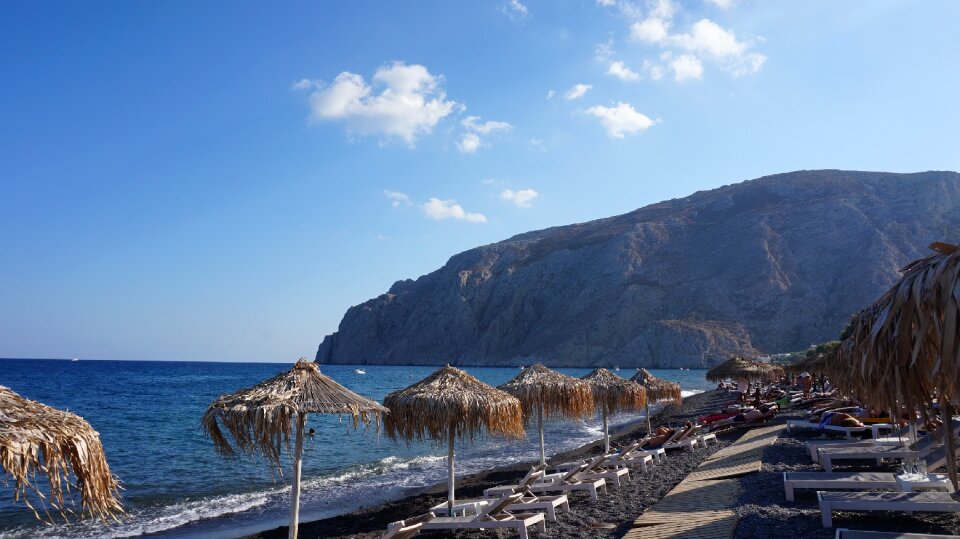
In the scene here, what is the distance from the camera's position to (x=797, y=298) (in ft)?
240

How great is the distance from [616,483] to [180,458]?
15.0 meters

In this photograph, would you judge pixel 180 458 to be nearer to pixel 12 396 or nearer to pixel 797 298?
pixel 12 396

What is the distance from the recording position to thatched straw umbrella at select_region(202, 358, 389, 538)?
710 cm

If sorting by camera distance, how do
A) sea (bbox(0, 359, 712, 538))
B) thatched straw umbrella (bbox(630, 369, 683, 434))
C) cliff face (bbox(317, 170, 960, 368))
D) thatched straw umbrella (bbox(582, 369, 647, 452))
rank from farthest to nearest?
cliff face (bbox(317, 170, 960, 368)) < thatched straw umbrella (bbox(630, 369, 683, 434)) < thatched straw umbrella (bbox(582, 369, 647, 452)) < sea (bbox(0, 359, 712, 538))

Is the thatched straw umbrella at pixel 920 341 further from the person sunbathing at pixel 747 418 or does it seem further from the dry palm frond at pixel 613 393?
the person sunbathing at pixel 747 418

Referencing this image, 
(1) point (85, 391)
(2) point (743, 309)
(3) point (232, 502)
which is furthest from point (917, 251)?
(1) point (85, 391)

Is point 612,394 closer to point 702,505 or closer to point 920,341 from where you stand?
point 702,505

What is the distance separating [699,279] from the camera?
82.2 metres

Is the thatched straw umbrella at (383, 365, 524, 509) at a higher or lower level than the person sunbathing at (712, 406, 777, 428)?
higher

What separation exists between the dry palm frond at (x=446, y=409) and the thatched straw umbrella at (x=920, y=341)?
19.1 ft

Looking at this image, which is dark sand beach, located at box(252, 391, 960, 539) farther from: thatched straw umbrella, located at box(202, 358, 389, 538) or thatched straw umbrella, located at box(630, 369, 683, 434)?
thatched straw umbrella, located at box(630, 369, 683, 434)

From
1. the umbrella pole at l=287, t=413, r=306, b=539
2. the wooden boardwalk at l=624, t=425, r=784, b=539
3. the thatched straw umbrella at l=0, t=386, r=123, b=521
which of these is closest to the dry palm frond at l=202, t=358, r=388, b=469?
the umbrella pole at l=287, t=413, r=306, b=539

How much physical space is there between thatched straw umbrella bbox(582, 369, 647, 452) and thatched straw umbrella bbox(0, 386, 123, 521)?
1226cm

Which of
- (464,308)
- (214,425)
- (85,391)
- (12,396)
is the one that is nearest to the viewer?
(12,396)
